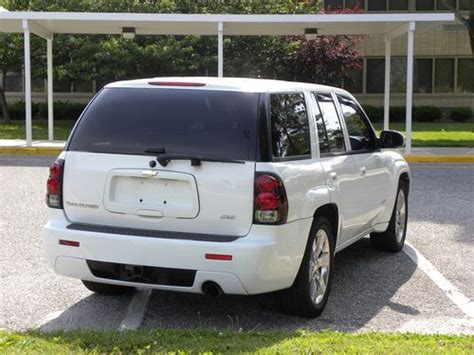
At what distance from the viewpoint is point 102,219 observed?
5105 millimetres

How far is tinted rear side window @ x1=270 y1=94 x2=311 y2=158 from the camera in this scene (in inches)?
200

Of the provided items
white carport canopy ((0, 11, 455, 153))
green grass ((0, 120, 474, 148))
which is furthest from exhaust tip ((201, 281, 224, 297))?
green grass ((0, 120, 474, 148))

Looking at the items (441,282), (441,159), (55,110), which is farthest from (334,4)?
(441,282)

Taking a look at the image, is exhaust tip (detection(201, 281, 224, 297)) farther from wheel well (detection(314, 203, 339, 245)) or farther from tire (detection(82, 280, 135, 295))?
tire (detection(82, 280, 135, 295))

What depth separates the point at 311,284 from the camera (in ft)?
17.6

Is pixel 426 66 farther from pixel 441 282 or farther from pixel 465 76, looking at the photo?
pixel 441 282

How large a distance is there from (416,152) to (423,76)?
1755 cm

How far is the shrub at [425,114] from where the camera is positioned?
3092cm

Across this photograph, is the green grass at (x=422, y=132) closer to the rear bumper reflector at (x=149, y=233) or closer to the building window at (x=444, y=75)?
the building window at (x=444, y=75)

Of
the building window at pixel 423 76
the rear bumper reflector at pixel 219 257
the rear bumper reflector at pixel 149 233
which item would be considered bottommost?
the rear bumper reflector at pixel 219 257

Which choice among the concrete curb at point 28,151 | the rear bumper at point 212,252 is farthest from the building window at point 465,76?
the rear bumper at point 212,252

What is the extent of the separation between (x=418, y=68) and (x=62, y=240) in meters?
31.3

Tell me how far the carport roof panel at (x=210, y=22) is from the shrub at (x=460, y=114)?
13.2m

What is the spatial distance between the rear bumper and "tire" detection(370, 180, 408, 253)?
8.65ft
